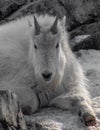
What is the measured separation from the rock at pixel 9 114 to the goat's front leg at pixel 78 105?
4.23ft

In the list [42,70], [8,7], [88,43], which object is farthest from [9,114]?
[8,7]

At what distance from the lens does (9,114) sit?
4.68 metres

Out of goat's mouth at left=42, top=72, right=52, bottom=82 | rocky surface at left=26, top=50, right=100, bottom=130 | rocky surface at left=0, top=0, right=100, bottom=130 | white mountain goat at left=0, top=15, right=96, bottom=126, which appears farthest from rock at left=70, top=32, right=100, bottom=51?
goat's mouth at left=42, top=72, right=52, bottom=82

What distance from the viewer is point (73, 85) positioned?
685cm

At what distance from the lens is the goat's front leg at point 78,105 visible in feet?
19.4

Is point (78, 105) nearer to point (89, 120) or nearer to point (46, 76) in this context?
point (89, 120)

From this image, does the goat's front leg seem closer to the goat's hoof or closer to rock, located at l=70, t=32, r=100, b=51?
the goat's hoof

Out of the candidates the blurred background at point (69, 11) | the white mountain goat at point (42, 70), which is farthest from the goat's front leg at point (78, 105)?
the blurred background at point (69, 11)

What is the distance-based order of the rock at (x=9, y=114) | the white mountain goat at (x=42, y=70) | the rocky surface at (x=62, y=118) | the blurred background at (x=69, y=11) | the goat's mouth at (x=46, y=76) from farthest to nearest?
1. the blurred background at (x=69, y=11)
2. the white mountain goat at (x=42, y=70)
3. the goat's mouth at (x=46, y=76)
4. the rocky surface at (x=62, y=118)
5. the rock at (x=9, y=114)

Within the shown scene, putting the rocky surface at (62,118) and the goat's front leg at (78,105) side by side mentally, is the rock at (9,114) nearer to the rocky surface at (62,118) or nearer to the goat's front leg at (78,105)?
the rocky surface at (62,118)

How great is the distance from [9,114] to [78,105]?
6.24 feet

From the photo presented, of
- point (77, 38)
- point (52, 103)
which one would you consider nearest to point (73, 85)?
point (52, 103)

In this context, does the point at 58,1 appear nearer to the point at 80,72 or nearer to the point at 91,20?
the point at 91,20

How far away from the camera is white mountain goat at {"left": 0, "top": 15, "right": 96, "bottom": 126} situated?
6158 millimetres
